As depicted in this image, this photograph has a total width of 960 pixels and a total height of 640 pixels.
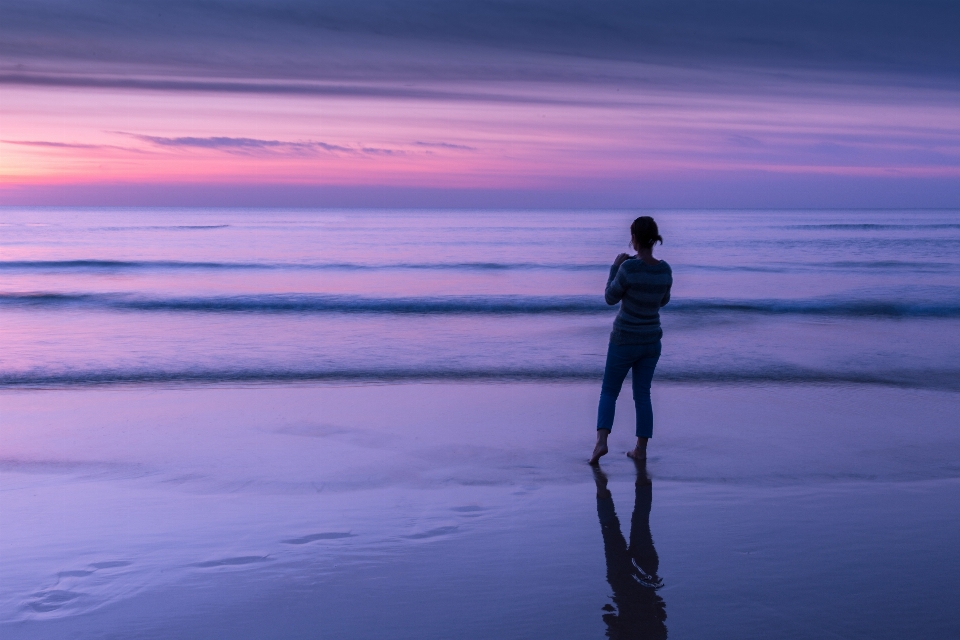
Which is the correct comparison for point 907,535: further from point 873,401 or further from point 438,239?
point 438,239

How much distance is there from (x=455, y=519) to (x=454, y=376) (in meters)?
4.63

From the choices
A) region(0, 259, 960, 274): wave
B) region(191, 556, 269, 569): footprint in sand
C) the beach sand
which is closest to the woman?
the beach sand

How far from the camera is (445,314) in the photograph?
15844 mm

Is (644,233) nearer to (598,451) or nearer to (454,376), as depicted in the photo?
(598,451)

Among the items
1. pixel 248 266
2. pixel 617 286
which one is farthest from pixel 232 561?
pixel 248 266

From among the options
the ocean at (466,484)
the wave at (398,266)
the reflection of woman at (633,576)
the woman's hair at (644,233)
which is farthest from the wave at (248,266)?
the reflection of woman at (633,576)

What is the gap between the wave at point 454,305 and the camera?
53.1 ft

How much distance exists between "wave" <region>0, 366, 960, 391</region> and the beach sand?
1125 mm

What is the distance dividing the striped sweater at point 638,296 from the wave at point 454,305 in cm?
1058

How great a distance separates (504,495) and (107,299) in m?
15.6

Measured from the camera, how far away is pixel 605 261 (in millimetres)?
30094

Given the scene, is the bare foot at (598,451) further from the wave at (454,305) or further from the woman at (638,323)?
the wave at (454,305)

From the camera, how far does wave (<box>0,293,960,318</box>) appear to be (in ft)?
53.1

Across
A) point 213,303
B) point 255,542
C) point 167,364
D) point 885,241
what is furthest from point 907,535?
point 885,241
